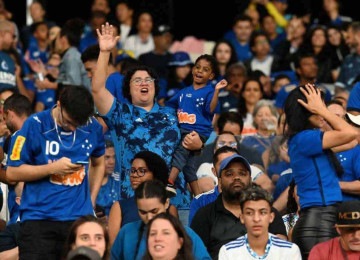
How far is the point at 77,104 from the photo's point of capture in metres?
10.0

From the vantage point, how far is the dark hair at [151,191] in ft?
32.8

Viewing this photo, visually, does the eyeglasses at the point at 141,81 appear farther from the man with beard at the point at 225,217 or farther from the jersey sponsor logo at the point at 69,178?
the jersey sponsor logo at the point at 69,178

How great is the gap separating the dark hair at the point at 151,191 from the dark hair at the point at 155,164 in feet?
1.88

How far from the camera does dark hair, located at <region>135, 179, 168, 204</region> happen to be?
10000mm

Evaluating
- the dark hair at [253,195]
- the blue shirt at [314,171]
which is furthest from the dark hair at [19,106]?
the blue shirt at [314,171]

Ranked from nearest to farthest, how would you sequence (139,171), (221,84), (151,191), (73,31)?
1. (151,191)
2. (139,171)
3. (221,84)
4. (73,31)

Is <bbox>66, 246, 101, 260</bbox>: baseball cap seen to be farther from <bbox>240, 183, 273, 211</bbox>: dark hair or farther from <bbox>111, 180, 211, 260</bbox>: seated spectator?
<bbox>240, 183, 273, 211</bbox>: dark hair

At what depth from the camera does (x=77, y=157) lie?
10273 millimetres

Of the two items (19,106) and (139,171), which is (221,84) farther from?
(19,106)

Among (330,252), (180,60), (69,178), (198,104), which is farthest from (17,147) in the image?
(180,60)

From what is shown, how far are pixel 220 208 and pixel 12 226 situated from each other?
2009mm

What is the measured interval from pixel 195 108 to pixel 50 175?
2311 millimetres

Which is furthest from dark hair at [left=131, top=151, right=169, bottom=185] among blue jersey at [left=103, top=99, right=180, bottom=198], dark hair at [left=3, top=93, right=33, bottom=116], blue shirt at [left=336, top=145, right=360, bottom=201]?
dark hair at [left=3, top=93, right=33, bottom=116]

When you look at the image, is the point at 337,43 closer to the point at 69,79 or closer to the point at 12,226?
the point at 69,79
